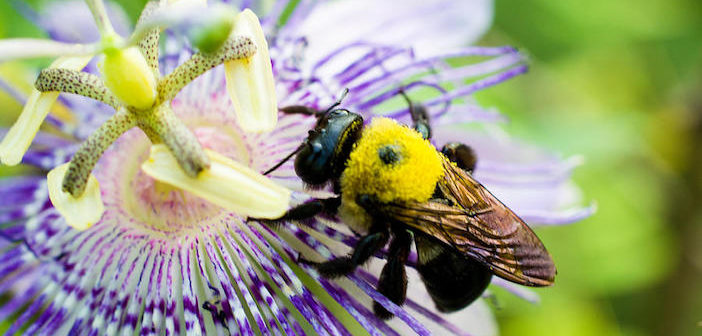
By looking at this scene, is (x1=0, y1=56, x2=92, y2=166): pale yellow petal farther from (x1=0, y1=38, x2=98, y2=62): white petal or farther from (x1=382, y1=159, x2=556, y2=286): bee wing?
(x1=382, y1=159, x2=556, y2=286): bee wing

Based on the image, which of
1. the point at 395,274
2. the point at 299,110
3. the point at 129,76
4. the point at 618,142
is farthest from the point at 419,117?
the point at 618,142

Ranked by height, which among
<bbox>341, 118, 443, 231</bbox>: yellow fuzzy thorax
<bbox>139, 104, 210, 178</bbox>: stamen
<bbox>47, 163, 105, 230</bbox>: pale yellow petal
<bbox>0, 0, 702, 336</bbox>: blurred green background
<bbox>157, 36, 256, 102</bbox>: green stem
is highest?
<bbox>157, 36, 256, 102</bbox>: green stem

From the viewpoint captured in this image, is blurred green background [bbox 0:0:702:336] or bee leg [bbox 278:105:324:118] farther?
blurred green background [bbox 0:0:702:336]

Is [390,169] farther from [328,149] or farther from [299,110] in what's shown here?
[299,110]

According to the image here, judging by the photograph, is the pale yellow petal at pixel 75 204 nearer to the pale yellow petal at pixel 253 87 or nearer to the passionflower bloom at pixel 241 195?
Answer: the passionflower bloom at pixel 241 195

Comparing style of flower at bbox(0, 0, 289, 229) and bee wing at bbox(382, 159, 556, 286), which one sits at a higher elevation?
style of flower at bbox(0, 0, 289, 229)

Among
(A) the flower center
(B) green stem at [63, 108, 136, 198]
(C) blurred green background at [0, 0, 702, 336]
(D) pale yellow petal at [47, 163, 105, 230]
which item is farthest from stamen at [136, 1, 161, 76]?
(C) blurred green background at [0, 0, 702, 336]

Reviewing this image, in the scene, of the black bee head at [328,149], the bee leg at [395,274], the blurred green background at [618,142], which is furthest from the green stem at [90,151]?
the blurred green background at [618,142]

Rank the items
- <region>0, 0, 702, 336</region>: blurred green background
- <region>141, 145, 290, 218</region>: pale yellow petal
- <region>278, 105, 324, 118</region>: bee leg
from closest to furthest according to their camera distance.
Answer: <region>141, 145, 290, 218</region>: pale yellow petal < <region>278, 105, 324, 118</region>: bee leg < <region>0, 0, 702, 336</region>: blurred green background
